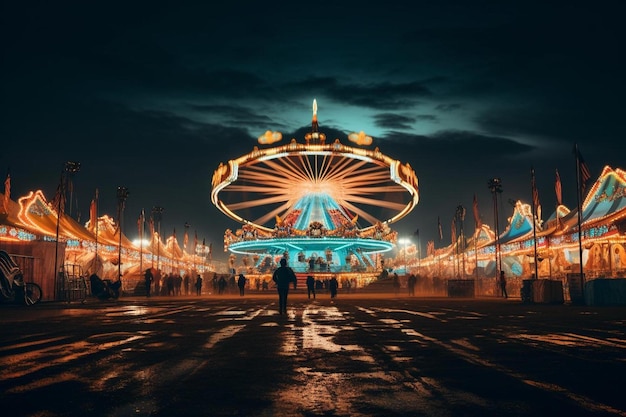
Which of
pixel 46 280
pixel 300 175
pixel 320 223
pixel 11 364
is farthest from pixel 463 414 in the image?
pixel 320 223

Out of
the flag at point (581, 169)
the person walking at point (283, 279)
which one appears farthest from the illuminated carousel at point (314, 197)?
the person walking at point (283, 279)

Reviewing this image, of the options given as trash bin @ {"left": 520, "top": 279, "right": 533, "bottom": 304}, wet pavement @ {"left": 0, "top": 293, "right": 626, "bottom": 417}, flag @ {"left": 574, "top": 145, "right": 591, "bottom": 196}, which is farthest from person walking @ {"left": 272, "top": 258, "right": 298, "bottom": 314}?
flag @ {"left": 574, "top": 145, "right": 591, "bottom": 196}

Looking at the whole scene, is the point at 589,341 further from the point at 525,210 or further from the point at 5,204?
the point at 525,210

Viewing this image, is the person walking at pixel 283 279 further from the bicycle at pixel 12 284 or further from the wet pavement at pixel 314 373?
the bicycle at pixel 12 284

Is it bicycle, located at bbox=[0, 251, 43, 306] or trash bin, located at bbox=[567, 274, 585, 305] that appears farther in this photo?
trash bin, located at bbox=[567, 274, 585, 305]

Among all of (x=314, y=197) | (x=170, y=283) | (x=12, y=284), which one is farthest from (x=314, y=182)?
(x=12, y=284)

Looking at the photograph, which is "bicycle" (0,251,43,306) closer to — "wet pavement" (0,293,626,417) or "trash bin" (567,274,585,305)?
"wet pavement" (0,293,626,417)

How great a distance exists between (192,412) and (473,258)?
73.2 metres

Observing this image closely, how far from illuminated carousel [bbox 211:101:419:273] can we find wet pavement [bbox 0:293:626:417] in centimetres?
4994

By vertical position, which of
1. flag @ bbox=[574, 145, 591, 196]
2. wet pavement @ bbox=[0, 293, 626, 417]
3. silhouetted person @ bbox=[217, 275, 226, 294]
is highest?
flag @ bbox=[574, 145, 591, 196]

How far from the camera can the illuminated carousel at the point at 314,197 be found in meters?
62.0

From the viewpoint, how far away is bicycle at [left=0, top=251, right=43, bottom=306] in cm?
2433

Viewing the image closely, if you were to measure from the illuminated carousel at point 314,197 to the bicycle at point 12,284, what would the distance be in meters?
36.4

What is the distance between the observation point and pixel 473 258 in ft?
246
